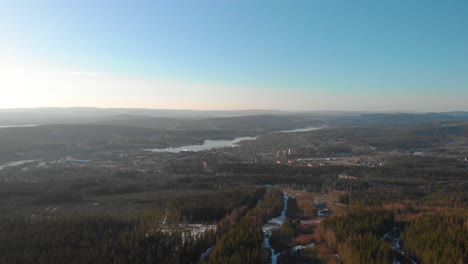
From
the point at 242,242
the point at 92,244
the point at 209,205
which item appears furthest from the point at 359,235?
the point at 92,244

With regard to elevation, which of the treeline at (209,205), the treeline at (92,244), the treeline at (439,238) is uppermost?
the treeline at (439,238)

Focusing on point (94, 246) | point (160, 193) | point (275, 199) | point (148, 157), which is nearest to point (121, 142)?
point (148, 157)

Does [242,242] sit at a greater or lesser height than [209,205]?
greater

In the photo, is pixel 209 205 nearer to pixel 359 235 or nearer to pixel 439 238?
pixel 359 235

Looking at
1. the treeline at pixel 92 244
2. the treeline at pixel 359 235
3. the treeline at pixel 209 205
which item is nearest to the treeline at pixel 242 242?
the treeline at pixel 92 244

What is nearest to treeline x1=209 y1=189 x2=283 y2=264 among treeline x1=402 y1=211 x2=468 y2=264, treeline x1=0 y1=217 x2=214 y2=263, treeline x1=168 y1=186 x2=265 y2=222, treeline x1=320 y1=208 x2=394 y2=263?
treeline x1=0 y1=217 x2=214 y2=263

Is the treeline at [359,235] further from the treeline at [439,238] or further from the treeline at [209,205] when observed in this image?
the treeline at [209,205]
